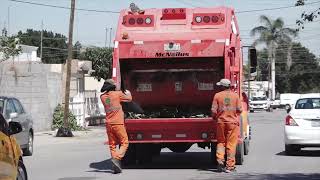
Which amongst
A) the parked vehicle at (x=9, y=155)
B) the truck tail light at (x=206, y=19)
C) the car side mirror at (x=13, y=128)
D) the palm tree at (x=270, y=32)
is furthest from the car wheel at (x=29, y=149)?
the palm tree at (x=270, y=32)

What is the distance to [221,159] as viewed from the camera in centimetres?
1361

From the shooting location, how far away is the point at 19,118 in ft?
61.0

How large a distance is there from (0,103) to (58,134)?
10359mm

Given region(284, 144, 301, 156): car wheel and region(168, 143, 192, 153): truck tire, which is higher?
region(168, 143, 192, 153): truck tire

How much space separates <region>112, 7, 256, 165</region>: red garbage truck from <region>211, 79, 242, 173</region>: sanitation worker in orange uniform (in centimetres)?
33

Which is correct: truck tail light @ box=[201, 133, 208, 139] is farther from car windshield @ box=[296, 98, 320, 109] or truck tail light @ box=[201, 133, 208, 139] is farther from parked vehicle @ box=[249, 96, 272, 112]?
parked vehicle @ box=[249, 96, 272, 112]

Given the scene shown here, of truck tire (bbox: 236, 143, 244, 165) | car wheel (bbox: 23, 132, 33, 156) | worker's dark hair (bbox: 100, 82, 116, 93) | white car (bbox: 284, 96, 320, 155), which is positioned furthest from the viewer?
car wheel (bbox: 23, 132, 33, 156)

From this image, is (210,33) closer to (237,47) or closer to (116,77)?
(237,47)

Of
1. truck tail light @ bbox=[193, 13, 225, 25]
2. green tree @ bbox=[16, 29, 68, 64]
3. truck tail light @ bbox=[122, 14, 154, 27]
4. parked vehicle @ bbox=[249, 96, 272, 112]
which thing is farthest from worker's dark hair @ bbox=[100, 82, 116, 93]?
green tree @ bbox=[16, 29, 68, 64]

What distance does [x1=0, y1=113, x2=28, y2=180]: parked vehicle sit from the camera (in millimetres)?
8125

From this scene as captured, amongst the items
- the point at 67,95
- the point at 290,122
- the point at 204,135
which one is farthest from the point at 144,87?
the point at 67,95

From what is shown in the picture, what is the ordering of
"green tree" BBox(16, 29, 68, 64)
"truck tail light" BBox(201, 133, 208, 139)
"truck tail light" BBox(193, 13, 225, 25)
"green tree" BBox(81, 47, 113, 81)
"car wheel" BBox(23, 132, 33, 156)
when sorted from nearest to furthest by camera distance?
1. "truck tail light" BBox(201, 133, 208, 139)
2. "truck tail light" BBox(193, 13, 225, 25)
3. "car wheel" BBox(23, 132, 33, 156)
4. "green tree" BBox(81, 47, 113, 81)
5. "green tree" BBox(16, 29, 68, 64)

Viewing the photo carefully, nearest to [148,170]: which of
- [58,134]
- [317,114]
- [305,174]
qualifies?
[305,174]

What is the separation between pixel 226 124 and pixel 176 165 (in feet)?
7.76
